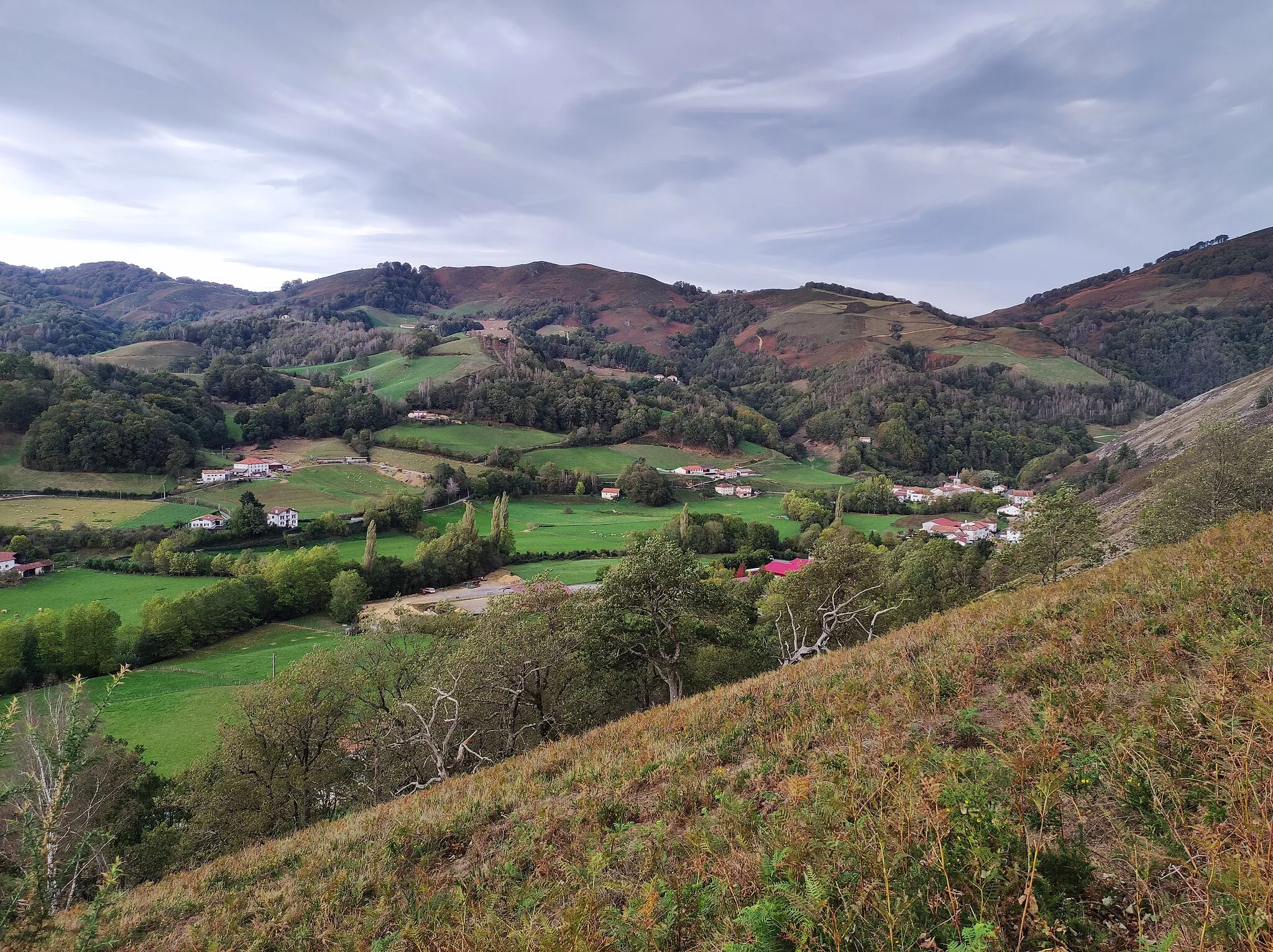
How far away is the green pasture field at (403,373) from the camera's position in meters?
121

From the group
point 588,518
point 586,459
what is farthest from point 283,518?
point 586,459

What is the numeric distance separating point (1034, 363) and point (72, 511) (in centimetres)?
21515

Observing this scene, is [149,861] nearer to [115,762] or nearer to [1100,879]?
[115,762]

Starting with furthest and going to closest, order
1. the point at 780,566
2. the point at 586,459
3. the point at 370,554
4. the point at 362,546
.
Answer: the point at 586,459 < the point at 362,546 < the point at 780,566 < the point at 370,554

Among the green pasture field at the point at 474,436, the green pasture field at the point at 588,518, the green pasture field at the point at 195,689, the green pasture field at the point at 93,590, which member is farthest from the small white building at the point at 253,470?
the green pasture field at the point at 195,689

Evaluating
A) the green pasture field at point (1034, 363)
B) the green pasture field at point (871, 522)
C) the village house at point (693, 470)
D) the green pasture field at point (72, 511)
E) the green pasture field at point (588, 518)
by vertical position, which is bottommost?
the green pasture field at point (588, 518)

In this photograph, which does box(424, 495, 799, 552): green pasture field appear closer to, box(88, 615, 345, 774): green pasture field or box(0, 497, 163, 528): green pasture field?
box(88, 615, 345, 774): green pasture field

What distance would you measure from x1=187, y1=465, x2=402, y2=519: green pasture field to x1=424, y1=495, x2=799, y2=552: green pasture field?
10802 mm

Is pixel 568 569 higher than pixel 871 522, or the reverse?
pixel 871 522

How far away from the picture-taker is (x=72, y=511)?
56062mm

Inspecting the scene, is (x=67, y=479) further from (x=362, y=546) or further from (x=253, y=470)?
(x=362, y=546)

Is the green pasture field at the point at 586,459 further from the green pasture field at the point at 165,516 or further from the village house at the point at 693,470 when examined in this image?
the green pasture field at the point at 165,516

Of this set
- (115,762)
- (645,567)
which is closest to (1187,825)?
(645,567)

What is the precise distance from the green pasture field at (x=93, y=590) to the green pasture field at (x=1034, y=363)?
190962mm
